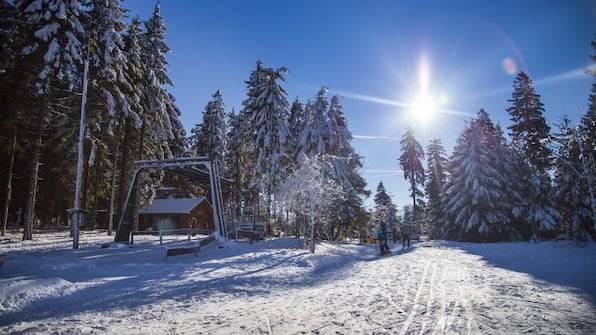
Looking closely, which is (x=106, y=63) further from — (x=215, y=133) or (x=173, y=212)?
(x=173, y=212)

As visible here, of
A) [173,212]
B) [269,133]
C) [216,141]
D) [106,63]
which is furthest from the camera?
[173,212]

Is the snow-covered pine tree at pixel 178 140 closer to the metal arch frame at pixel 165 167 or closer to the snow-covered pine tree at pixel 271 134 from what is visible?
the snow-covered pine tree at pixel 271 134

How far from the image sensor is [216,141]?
34812 millimetres

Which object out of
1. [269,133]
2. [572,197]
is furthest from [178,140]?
[572,197]

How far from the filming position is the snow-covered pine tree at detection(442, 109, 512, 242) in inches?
1126

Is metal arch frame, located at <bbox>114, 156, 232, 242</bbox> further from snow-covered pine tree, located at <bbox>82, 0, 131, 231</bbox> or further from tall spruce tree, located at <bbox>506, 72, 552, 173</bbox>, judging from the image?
tall spruce tree, located at <bbox>506, 72, 552, 173</bbox>

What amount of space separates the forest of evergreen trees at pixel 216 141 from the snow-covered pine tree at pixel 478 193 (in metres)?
0.12

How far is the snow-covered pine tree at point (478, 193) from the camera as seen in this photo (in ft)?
93.9

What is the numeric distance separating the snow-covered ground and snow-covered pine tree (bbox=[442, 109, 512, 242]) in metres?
18.6

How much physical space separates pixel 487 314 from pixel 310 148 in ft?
76.5

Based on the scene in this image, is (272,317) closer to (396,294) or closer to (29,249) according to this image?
(396,294)

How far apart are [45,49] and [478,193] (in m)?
33.2

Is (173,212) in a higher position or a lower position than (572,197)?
lower

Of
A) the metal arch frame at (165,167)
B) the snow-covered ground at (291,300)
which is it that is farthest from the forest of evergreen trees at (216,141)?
the snow-covered ground at (291,300)
